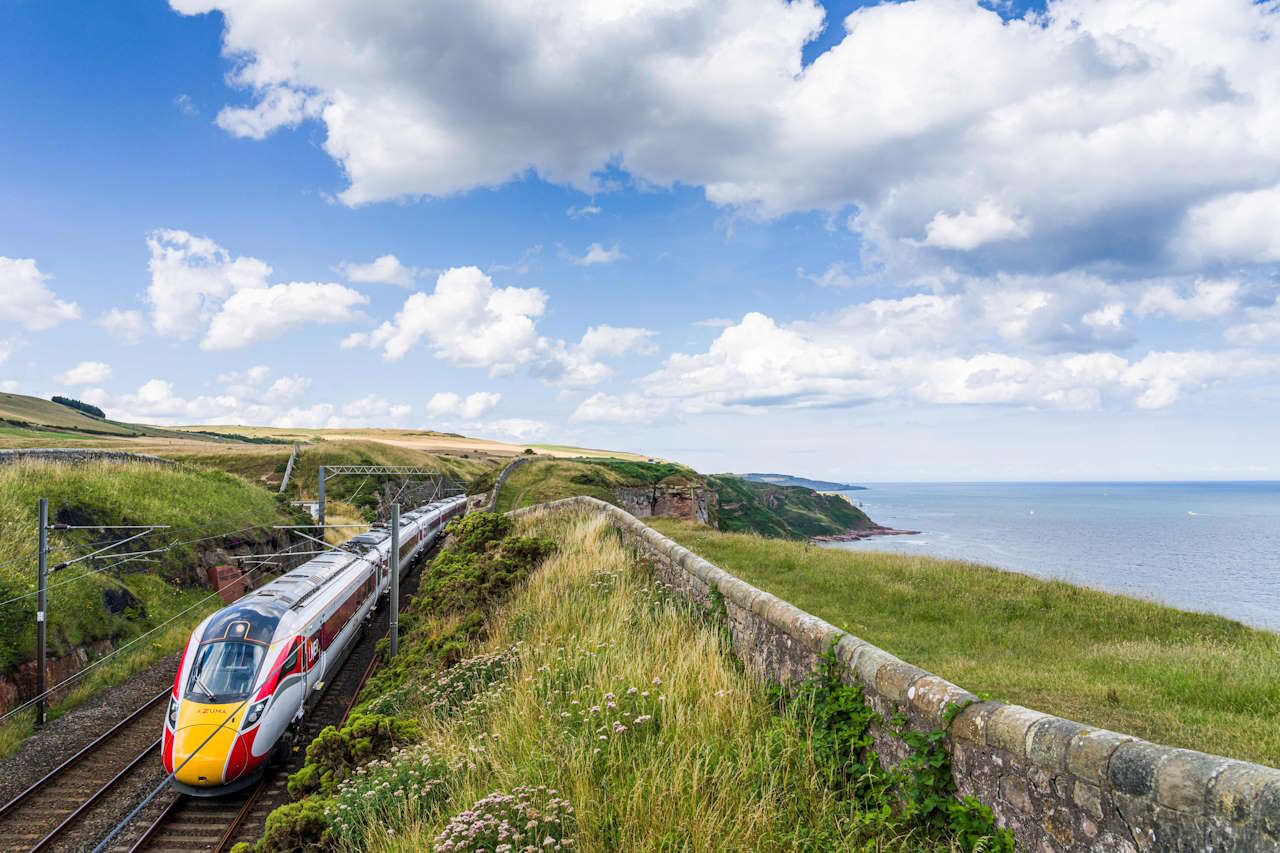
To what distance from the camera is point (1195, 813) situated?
9.18 feet

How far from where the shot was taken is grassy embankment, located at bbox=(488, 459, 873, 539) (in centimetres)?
4588

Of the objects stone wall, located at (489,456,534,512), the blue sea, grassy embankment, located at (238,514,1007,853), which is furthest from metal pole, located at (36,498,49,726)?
stone wall, located at (489,456,534,512)

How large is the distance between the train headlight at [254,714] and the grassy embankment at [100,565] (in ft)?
17.9

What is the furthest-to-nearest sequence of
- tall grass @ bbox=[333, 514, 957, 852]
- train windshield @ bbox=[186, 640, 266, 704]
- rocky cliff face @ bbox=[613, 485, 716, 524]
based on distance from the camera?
rocky cliff face @ bbox=[613, 485, 716, 524]
train windshield @ bbox=[186, 640, 266, 704]
tall grass @ bbox=[333, 514, 957, 852]

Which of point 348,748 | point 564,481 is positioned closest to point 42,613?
point 348,748

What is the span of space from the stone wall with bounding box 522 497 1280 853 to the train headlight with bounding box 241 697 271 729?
1030 centimetres

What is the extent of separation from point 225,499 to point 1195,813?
3680 centimetres

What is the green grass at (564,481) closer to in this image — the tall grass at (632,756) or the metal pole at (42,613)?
the metal pole at (42,613)

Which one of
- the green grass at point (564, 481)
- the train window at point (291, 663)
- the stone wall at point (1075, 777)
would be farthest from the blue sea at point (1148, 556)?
the green grass at point (564, 481)

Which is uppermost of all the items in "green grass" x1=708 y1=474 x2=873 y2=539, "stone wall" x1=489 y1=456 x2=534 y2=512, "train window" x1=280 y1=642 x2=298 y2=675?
"stone wall" x1=489 y1=456 x2=534 y2=512

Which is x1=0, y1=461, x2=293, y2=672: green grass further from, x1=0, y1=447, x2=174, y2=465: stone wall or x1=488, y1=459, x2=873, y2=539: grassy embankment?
x1=488, y1=459, x2=873, y2=539: grassy embankment

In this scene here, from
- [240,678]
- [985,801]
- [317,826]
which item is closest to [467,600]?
[240,678]

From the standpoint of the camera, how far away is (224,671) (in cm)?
1148

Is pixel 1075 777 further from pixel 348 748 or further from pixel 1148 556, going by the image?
pixel 1148 556
